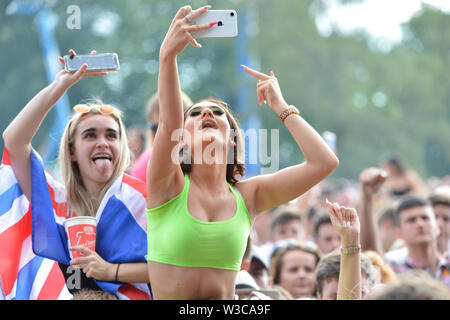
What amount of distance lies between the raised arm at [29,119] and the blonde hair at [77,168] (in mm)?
203

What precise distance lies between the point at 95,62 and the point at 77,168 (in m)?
0.65

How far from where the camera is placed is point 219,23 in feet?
8.18

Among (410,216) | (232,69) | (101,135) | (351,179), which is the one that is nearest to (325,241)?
(410,216)

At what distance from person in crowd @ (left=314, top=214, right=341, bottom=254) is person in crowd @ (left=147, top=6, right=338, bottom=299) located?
276cm

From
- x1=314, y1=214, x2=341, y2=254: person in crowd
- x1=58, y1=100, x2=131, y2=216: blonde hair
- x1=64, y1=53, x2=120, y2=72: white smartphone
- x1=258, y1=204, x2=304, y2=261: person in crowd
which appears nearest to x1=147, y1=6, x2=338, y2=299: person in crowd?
x1=64, y1=53, x2=120, y2=72: white smartphone

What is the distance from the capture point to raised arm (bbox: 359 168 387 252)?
4.26 metres

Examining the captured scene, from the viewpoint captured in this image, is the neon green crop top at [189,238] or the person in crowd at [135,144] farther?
the person in crowd at [135,144]

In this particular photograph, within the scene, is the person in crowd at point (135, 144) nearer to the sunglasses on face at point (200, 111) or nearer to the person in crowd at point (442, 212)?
the sunglasses on face at point (200, 111)

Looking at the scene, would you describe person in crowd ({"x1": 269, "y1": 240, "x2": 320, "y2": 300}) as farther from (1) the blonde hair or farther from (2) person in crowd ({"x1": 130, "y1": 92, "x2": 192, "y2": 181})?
(1) the blonde hair

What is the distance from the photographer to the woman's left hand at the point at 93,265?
2986 mm

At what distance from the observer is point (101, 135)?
336 cm

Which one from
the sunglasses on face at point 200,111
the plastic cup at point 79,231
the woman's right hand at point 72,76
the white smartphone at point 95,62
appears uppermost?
the white smartphone at point 95,62

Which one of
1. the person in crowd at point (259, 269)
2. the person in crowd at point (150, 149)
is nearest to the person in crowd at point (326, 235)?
the person in crowd at point (259, 269)
